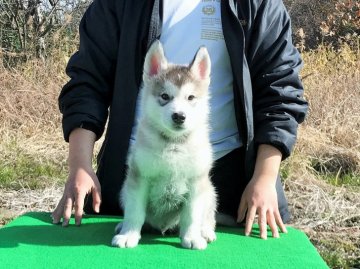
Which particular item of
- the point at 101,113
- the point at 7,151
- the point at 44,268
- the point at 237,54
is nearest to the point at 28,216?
the point at 101,113

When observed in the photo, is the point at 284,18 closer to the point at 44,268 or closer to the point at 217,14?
the point at 217,14

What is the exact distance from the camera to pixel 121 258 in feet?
7.66

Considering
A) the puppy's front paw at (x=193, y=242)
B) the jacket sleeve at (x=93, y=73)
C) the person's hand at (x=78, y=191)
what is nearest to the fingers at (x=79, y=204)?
the person's hand at (x=78, y=191)

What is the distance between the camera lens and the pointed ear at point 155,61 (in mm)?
2436

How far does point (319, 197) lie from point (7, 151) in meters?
3.43

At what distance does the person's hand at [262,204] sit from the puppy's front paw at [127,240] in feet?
1.86

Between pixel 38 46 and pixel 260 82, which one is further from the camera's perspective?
pixel 38 46

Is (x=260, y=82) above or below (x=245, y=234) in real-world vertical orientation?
above

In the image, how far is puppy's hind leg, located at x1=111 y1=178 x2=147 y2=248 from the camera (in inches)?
95.4

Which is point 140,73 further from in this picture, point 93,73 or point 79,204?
point 79,204

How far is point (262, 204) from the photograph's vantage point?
2.69 metres

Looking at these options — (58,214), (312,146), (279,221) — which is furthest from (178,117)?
(312,146)

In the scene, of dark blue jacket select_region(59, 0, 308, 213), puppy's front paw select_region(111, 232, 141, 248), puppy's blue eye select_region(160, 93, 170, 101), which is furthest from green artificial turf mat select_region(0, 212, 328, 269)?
puppy's blue eye select_region(160, 93, 170, 101)

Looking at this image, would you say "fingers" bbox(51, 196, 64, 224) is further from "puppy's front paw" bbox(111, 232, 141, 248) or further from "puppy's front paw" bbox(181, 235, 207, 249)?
"puppy's front paw" bbox(181, 235, 207, 249)
